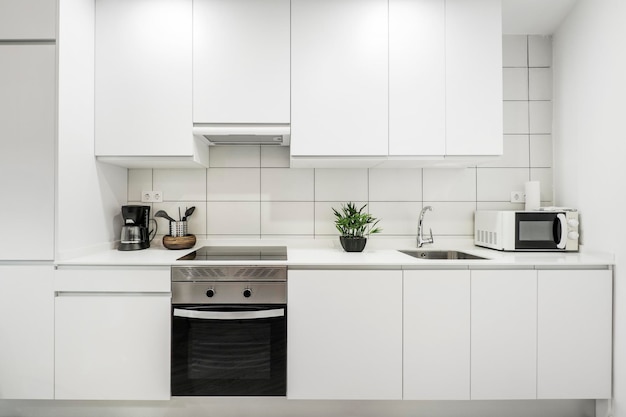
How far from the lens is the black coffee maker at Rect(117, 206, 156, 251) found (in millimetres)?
2061

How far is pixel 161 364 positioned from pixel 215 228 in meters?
0.88

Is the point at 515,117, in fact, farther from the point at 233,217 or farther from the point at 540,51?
the point at 233,217

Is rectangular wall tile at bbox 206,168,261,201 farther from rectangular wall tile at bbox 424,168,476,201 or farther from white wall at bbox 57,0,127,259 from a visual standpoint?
rectangular wall tile at bbox 424,168,476,201

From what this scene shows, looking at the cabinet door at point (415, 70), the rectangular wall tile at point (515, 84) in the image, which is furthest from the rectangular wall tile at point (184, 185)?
the rectangular wall tile at point (515, 84)

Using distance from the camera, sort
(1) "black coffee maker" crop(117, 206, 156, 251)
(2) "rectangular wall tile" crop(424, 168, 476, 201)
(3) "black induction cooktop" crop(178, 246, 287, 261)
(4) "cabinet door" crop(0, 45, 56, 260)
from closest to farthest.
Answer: (4) "cabinet door" crop(0, 45, 56, 260) → (3) "black induction cooktop" crop(178, 246, 287, 261) → (1) "black coffee maker" crop(117, 206, 156, 251) → (2) "rectangular wall tile" crop(424, 168, 476, 201)

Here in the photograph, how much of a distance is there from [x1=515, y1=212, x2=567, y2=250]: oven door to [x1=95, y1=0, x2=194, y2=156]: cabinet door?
1974 millimetres

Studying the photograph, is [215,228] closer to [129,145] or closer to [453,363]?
[129,145]

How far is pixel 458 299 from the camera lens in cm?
173

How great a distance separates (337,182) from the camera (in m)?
2.35

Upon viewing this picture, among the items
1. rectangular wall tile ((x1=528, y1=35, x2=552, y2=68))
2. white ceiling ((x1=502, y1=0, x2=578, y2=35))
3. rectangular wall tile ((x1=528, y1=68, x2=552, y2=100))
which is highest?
white ceiling ((x1=502, y1=0, x2=578, y2=35))

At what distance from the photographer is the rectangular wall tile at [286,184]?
7.68ft

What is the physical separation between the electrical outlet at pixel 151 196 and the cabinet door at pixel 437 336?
1656mm

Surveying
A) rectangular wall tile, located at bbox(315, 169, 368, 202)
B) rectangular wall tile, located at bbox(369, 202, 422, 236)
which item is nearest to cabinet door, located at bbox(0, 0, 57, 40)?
rectangular wall tile, located at bbox(315, 169, 368, 202)

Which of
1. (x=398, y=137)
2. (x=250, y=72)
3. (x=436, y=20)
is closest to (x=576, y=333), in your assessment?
(x=398, y=137)
